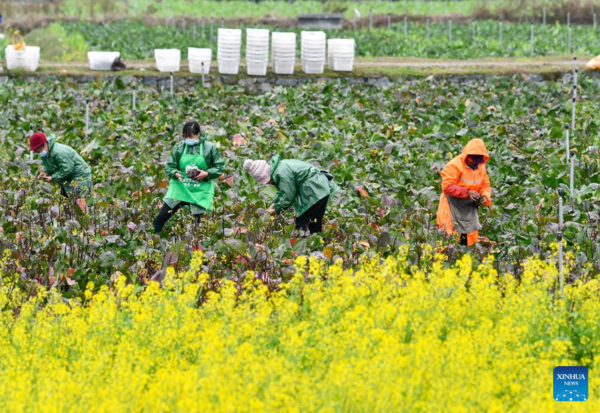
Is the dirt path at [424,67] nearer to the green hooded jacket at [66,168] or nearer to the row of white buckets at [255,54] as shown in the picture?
the row of white buckets at [255,54]

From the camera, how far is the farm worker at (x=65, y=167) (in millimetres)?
12195

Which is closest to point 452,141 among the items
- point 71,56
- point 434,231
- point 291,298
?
point 434,231

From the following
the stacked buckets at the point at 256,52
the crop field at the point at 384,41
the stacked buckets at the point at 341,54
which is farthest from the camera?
the crop field at the point at 384,41

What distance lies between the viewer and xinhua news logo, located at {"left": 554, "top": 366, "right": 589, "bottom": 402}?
7.38 m

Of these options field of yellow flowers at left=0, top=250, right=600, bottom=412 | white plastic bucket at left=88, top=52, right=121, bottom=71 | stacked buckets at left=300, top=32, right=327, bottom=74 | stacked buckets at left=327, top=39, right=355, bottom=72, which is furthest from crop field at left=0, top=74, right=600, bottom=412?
stacked buckets at left=327, top=39, right=355, bottom=72

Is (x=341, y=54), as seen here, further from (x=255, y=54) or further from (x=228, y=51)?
(x=228, y=51)

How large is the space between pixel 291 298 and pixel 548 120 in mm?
11506

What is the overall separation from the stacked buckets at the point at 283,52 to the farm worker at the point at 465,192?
49.5 ft

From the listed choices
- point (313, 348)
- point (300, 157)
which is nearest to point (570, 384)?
point (313, 348)

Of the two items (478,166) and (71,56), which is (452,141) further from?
(71,56)

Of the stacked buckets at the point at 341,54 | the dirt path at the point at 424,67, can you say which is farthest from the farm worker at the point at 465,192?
the stacked buckets at the point at 341,54

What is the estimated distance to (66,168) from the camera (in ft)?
40.9

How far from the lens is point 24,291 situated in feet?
32.0

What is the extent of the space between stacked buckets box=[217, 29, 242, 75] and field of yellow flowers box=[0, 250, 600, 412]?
1692 centimetres
